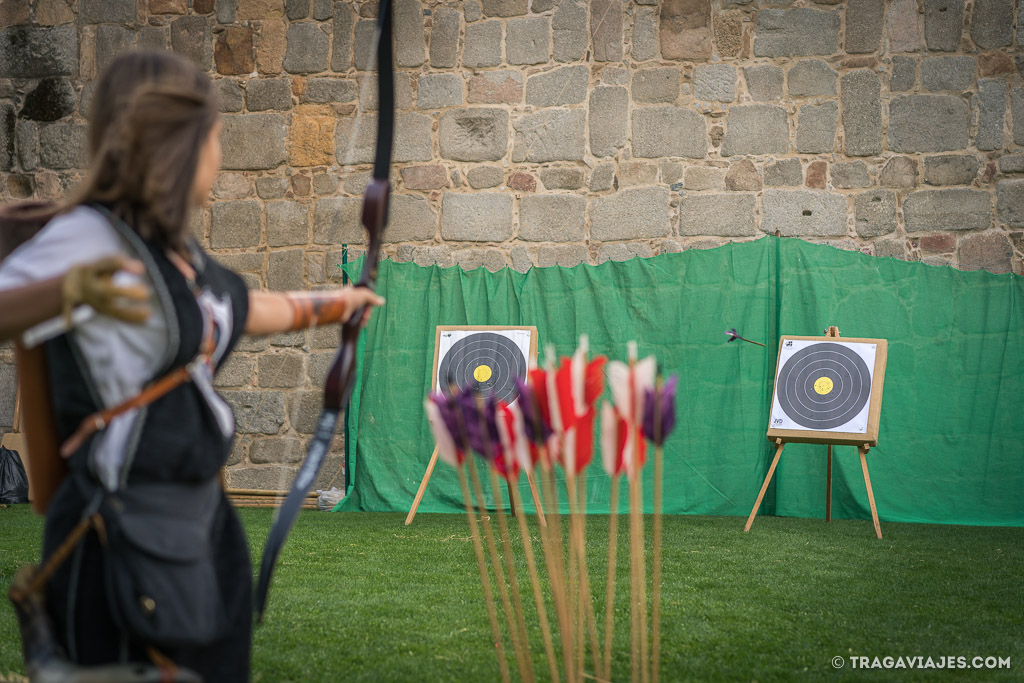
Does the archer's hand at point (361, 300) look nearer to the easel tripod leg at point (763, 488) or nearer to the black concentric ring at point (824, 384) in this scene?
the easel tripod leg at point (763, 488)

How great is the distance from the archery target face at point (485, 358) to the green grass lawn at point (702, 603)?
0.92 m

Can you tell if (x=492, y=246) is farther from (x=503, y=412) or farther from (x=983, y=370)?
(x=503, y=412)

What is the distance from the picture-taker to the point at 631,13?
19.5 feet

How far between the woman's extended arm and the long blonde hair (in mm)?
199

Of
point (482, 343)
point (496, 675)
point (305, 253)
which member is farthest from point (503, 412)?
point (305, 253)

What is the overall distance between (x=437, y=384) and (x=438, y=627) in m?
2.83

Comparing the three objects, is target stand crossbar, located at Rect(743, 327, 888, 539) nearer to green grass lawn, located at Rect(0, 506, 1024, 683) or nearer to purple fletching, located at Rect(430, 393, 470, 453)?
green grass lawn, located at Rect(0, 506, 1024, 683)

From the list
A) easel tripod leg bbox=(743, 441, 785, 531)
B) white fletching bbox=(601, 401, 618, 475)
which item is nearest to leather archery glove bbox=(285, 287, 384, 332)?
white fletching bbox=(601, 401, 618, 475)

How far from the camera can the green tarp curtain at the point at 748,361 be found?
521cm

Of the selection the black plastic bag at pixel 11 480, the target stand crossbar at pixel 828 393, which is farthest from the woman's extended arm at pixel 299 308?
the black plastic bag at pixel 11 480

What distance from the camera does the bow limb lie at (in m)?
1.29

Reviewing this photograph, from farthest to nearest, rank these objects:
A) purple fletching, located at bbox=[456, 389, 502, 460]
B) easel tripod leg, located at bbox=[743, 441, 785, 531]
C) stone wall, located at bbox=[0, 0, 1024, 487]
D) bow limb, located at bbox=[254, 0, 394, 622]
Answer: stone wall, located at bbox=[0, 0, 1024, 487]
easel tripod leg, located at bbox=[743, 441, 785, 531]
purple fletching, located at bbox=[456, 389, 502, 460]
bow limb, located at bbox=[254, 0, 394, 622]

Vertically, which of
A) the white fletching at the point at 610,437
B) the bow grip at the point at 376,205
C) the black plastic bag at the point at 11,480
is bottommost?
the black plastic bag at the point at 11,480

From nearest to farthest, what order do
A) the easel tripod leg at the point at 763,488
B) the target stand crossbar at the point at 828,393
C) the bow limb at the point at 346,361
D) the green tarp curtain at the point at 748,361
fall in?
the bow limb at the point at 346,361
the easel tripod leg at the point at 763,488
the target stand crossbar at the point at 828,393
the green tarp curtain at the point at 748,361
